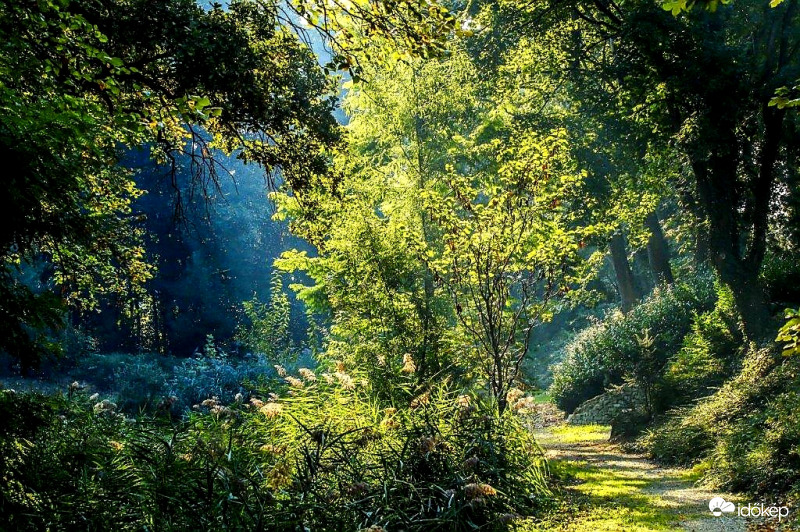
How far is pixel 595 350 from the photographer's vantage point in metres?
18.5

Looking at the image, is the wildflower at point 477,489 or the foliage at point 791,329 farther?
the wildflower at point 477,489

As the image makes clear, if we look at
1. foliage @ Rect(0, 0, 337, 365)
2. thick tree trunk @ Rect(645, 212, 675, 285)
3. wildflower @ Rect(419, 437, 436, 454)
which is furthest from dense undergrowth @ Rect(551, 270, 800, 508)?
foliage @ Rect(0, 0, 337, 365)

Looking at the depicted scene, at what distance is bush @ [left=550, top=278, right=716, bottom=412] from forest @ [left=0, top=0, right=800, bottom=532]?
0.10 m

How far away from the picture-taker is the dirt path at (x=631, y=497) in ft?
18.8

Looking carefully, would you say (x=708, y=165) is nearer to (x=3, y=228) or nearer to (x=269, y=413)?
(x=269, y=413)

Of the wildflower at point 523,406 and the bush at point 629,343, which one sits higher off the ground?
the bush at point 629,343

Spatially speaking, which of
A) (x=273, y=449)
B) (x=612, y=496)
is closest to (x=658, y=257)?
(x=612, y=496)

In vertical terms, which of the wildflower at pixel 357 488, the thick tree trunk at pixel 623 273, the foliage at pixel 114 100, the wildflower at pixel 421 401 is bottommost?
the wildflower at pixel 357 488

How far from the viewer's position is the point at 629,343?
653 inches

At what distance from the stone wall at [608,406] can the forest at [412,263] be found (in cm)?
10

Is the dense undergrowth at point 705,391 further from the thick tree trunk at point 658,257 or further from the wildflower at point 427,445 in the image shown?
the wildflower at point 427,445

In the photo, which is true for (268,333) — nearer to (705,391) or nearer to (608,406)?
(608,406)

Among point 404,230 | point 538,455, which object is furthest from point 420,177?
point 538,455

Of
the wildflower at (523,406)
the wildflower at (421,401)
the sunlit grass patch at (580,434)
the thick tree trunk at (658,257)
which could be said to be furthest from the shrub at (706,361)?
the thick tree trunk at (658,257)
